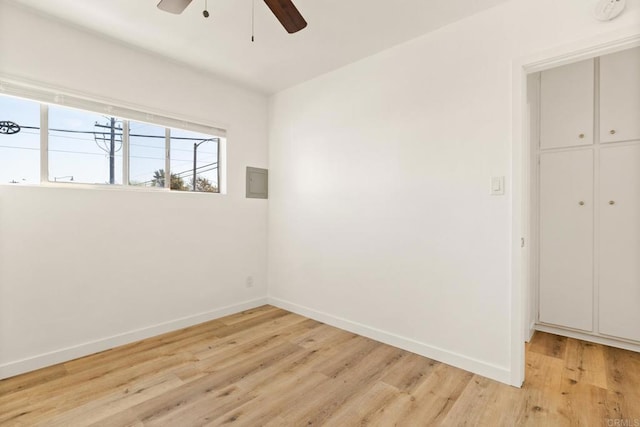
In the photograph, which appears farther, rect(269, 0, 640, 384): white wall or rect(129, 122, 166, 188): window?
rect(129, 122, 166, 188): window

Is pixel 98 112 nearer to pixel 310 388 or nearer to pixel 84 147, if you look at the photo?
pixel 84 147

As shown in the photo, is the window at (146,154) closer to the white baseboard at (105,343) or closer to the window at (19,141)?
the window at (19,141)

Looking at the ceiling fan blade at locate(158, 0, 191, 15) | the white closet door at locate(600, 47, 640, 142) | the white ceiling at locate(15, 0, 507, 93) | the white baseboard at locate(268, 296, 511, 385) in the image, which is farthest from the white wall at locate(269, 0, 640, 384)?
the ceiling fan blade at locate(158, 0, 191, 15)

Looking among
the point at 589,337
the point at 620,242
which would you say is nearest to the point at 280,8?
the point at 620,242

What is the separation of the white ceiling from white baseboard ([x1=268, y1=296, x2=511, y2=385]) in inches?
98.0

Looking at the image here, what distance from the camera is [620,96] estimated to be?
2.57 m

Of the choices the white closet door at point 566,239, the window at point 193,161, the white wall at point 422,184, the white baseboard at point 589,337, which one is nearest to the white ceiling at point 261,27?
the white wall at point 422,184

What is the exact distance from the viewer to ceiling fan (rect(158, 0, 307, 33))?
1590 mm

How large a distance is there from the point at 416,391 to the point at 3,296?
2853 millimetres

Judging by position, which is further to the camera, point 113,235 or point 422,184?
point 113,235

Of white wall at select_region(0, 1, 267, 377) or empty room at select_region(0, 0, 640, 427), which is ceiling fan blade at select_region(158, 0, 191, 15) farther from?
white wall at select_region(0, 1, 267, 377)

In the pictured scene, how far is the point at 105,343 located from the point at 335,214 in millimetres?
2278

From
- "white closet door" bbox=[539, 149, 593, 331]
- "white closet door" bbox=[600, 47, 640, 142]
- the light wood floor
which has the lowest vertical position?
the light wood floor

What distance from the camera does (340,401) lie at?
1.88 m
